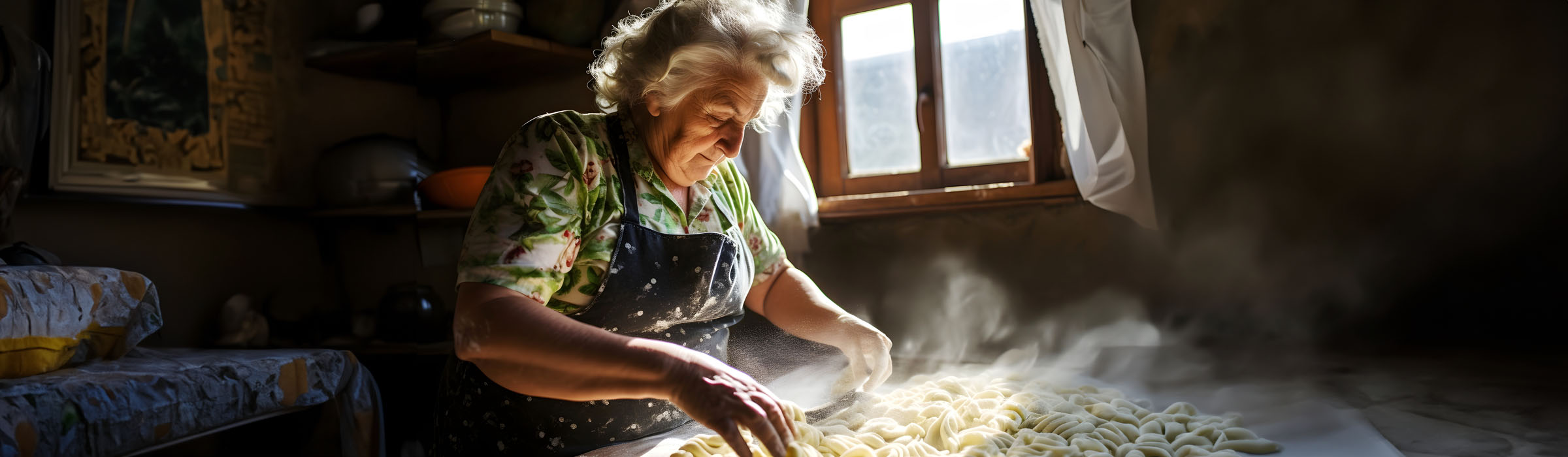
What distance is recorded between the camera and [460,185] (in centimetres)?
256

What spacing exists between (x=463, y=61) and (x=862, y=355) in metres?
2.06

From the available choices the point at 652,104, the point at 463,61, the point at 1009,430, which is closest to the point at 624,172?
the point at 652,104

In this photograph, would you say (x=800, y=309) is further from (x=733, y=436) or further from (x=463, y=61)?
(x=463, y=61)

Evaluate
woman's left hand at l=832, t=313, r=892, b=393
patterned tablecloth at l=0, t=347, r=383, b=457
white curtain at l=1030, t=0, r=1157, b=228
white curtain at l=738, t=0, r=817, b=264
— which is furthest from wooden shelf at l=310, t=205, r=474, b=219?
white curtain at l=1030, t=0, r=1157, b=228

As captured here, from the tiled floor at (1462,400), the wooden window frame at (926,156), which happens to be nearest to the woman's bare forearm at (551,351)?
the tiled floor at (1462,400)

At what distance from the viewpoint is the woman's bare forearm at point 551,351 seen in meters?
0.92

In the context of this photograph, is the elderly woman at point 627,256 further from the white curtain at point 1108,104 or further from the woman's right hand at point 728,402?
the white curtain at point 1108,104

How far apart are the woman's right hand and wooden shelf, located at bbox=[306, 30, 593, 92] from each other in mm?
2001

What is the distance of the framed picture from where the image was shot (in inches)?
92.0

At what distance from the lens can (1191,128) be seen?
8.11 ft

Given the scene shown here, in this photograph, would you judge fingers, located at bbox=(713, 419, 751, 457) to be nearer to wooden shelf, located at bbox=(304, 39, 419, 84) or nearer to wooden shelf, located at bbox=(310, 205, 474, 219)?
wooden shelf, located at bbox=(310, 205, 474, 219)

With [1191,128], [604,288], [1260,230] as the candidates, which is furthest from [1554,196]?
[604,288]

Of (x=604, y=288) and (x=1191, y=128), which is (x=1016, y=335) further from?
(x=604, y=288)

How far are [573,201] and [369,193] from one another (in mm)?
1973
